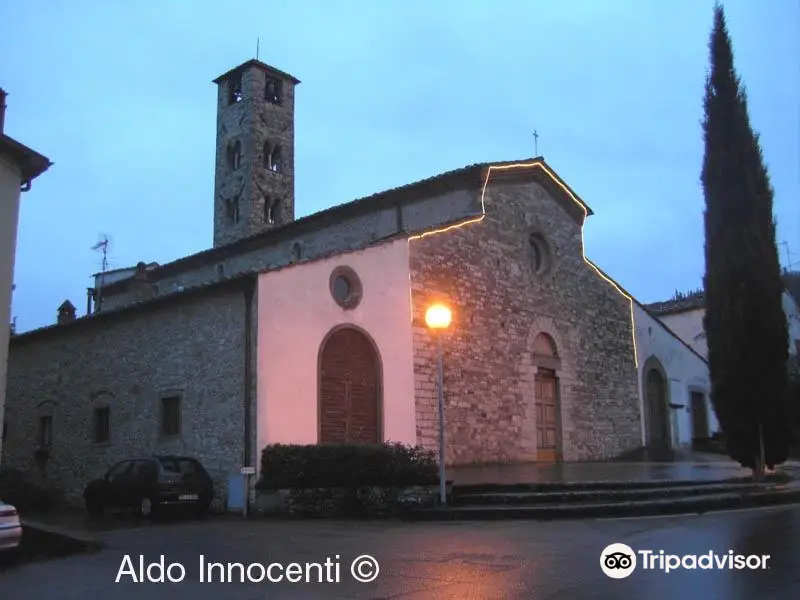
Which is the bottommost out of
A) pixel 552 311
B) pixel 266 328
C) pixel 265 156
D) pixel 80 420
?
pixel 80 420

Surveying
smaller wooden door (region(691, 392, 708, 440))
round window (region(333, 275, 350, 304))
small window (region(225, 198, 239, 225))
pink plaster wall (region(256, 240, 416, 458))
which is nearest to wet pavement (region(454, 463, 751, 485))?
pink plaster wall (region(256, 240, 416, 458))

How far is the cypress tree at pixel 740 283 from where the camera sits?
1477cm

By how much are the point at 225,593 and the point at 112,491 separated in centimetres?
948

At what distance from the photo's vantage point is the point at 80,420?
20328 millimetres

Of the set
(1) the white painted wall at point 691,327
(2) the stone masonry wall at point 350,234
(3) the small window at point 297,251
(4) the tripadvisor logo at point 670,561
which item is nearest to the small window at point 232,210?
(2) the stone masonry wall at point 350,234

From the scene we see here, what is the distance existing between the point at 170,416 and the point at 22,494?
13.1 ft

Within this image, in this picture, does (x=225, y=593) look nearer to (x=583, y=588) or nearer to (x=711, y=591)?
(x=583, y=588)

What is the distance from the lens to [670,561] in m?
7.39

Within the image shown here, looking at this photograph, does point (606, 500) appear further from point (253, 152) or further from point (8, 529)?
point (253, 152)

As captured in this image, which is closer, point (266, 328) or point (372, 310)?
point (266, 328)

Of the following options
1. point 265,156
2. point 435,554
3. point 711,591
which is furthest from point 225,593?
point 265,156

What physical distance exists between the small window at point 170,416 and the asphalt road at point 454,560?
210 inches

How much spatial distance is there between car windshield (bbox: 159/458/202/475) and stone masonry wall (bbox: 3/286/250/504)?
71 cm

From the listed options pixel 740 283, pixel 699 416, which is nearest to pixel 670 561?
pixel 740 283
